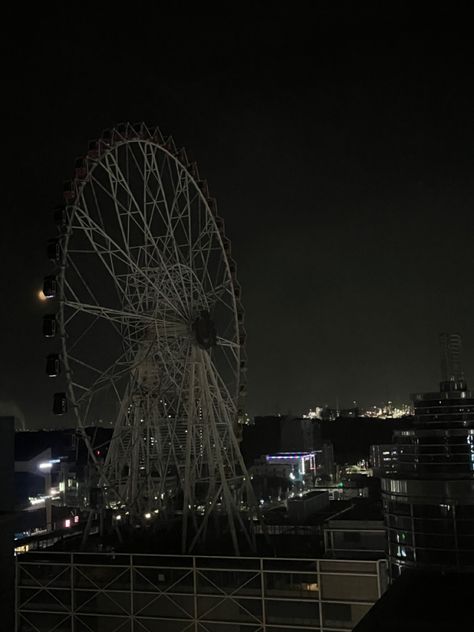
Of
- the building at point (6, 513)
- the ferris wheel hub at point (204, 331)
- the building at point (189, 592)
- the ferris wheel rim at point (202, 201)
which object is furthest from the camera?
the ferris wheel hub at point (204, 331)

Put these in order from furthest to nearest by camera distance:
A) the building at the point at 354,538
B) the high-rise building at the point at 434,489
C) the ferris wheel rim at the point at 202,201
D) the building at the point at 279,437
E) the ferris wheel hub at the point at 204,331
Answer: the building at the point at 279,437, the ferris wheel hub at the point at 204,331, the ferris wheel rim at the point at 202,201, the building at the point at 354,538, the high-rise building at the point at 434,489

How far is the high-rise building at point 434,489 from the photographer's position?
1341 centimetres

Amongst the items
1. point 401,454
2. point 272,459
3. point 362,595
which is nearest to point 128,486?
point 362,595

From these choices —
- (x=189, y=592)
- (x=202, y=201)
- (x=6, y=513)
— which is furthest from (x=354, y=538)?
(x=202, y=201)

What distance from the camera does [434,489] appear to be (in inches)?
539

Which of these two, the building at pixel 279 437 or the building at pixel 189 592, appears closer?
the building at pixel 189 592

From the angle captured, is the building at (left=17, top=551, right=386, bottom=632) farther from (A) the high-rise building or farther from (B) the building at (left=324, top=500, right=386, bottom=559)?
(A) the high-rise building

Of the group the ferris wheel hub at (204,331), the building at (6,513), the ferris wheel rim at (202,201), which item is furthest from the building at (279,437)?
the building at (6,513)

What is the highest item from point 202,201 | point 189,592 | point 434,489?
point 202,201

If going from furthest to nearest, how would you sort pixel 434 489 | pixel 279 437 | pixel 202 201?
pixel 279 437
pixel 202 201
pixel 434 489

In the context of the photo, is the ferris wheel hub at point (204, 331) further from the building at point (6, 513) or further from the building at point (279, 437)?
the building at point (279, 437)

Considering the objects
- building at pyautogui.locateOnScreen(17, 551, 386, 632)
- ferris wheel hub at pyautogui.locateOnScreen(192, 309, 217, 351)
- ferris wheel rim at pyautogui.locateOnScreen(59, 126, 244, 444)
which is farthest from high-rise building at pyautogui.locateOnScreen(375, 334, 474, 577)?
ferris wheel rim at pyautogui.locateOnScreen(59, 126, 244, 444)

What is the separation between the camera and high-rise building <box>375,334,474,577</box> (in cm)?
1341

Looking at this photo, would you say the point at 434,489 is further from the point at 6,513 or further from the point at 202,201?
the point at 202,201
